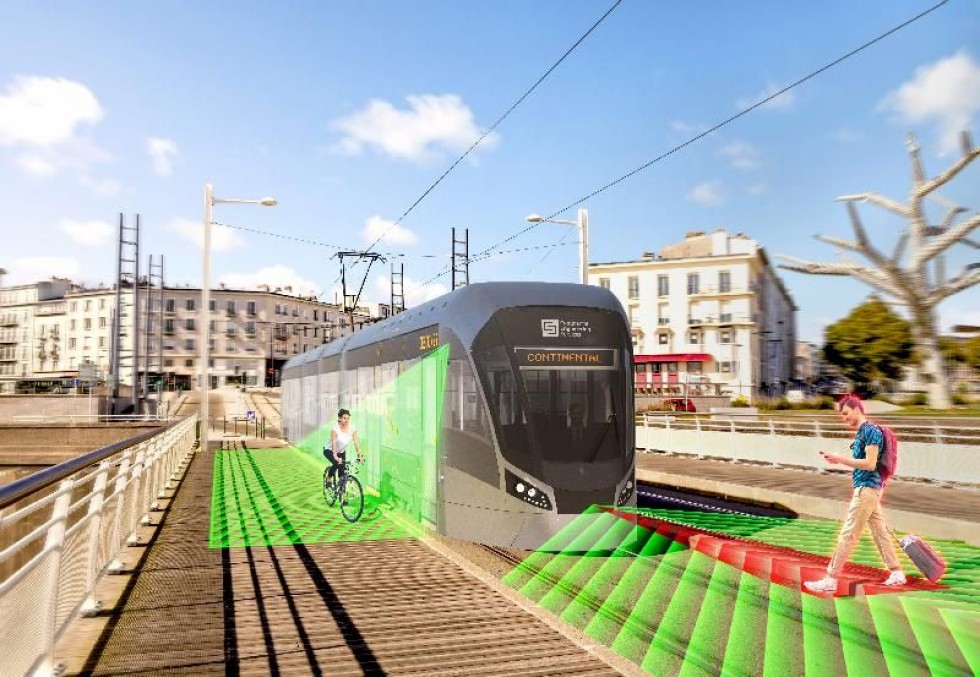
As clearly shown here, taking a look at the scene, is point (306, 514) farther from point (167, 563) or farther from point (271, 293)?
point (271, 293)

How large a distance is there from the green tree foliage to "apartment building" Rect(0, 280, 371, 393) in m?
65.3

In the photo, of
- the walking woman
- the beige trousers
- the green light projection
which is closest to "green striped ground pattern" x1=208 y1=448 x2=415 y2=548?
the green light projection

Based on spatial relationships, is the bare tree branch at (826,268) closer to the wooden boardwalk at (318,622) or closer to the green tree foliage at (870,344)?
the green tree foliage at (870,344)

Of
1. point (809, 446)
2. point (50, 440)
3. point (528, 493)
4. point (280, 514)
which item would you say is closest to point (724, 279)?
point (809, 446)

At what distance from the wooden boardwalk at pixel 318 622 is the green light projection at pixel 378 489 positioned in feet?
4.76

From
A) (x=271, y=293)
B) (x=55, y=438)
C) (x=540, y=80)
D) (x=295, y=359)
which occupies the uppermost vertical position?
(x=271, y=293)

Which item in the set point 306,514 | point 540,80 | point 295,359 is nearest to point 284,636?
point 306,514

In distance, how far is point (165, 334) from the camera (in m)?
114

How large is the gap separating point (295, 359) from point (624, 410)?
22654mm

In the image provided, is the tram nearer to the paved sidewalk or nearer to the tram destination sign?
the tram destination sign

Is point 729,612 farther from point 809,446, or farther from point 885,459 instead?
point 809,446

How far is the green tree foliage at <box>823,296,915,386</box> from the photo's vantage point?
64.9 m

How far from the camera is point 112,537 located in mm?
8516

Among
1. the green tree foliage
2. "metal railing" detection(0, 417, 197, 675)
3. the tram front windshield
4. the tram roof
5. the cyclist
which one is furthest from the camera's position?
the green tree foliage
